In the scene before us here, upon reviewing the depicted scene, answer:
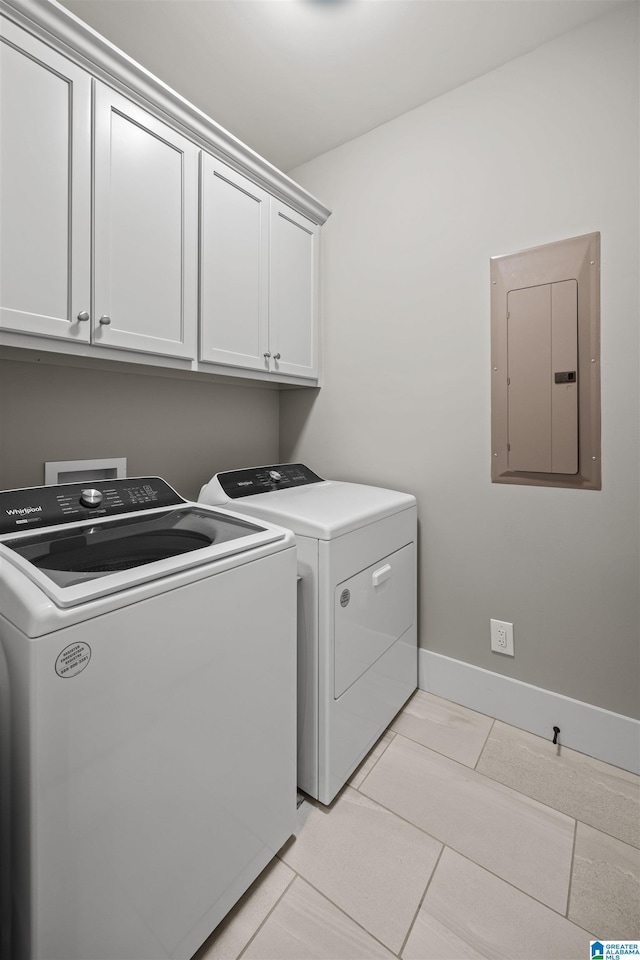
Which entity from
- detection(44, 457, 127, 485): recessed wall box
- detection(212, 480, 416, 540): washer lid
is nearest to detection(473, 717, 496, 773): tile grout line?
detection(212, 480, 416, 540): washer lid

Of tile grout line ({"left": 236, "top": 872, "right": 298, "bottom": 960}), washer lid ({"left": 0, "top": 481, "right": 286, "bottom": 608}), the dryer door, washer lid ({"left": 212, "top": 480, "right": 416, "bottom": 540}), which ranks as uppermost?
washer lid ({"left": 212, "top": 480, "right": 416, "bottom": 540})

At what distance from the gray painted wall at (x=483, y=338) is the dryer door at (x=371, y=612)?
221 millimetres

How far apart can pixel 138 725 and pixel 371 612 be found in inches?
35.9

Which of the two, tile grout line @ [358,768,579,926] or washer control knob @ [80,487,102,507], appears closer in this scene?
tile grout line @ [358,768,579,926]

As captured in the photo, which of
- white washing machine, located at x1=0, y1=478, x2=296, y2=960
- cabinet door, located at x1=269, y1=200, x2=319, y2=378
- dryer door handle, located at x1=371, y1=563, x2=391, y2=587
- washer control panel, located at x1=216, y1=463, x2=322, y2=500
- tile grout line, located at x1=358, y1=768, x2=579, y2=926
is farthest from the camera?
cabinet door, located at x1=269, y1=200, x2=319, y2=378

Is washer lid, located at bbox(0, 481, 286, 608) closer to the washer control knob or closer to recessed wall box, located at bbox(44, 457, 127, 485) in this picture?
the washer control knob

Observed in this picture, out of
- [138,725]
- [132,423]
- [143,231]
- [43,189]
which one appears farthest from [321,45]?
[138,725]

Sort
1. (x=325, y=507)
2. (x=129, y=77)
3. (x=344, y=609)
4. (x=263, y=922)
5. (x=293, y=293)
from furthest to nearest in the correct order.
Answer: (x=293, y=293) < (x=325, y=507) < (x=344, y=609) < (x=129, y=77) < (x=263, y=922)

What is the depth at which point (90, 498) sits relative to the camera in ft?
4.41

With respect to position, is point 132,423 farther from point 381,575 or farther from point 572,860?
point 572,860

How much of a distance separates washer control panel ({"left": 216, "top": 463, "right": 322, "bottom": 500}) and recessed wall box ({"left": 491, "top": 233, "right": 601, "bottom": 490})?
89cm

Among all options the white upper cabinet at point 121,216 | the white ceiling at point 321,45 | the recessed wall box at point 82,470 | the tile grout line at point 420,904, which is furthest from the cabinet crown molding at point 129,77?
the tile grout line at point 420,904

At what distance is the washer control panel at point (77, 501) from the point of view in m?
1.21

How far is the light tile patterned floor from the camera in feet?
3.36
